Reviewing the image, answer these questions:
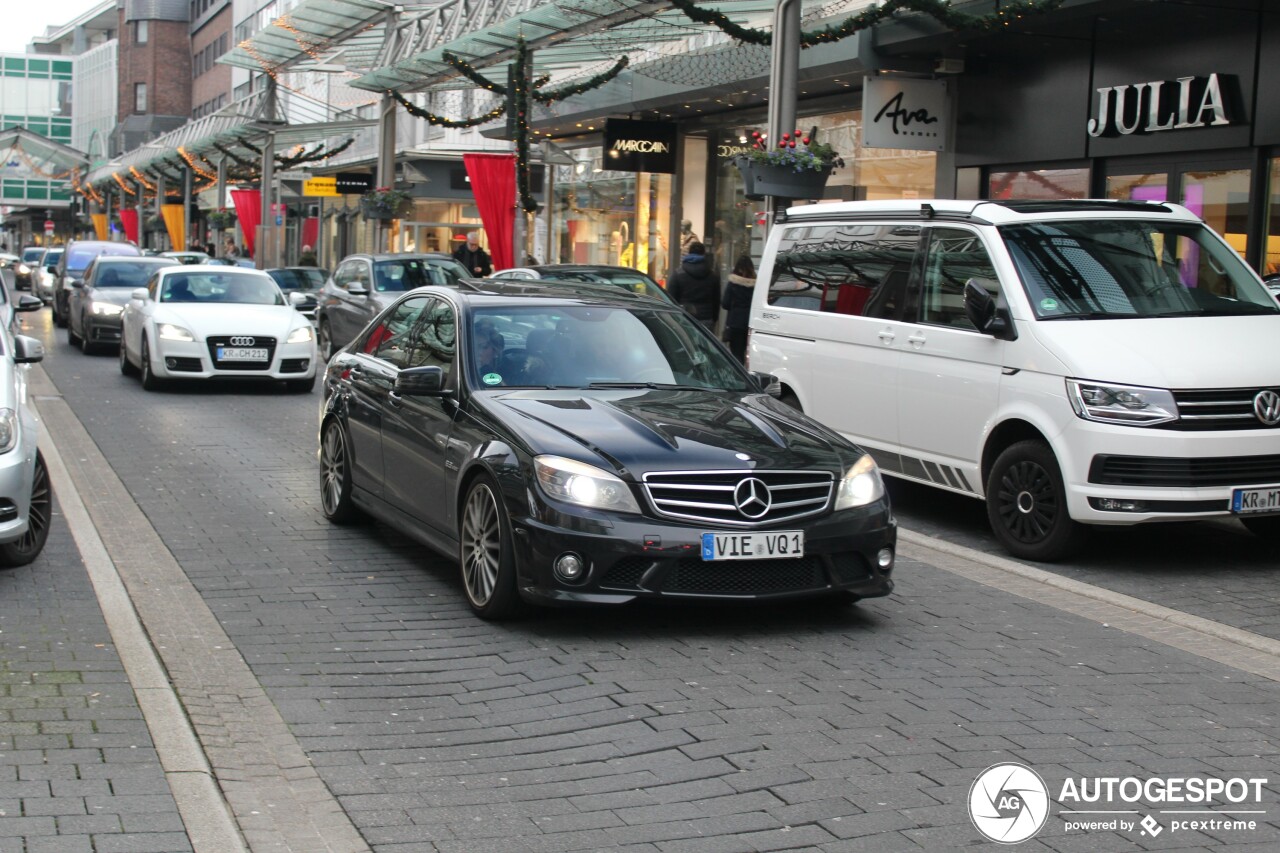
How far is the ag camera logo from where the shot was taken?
4.68 meters

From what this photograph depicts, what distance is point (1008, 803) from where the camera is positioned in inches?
193

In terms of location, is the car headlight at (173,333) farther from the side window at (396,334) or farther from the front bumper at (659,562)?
A: the front bumper at (659,562)

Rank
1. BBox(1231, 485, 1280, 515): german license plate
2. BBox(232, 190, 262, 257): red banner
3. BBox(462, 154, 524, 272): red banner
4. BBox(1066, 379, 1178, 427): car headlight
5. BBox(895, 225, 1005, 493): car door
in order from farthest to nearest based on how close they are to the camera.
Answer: BBox(232, 190, 262, 257): red banner, BBox(462, 154, 524, 272): red banner, BBox(895, 225, 1005, 493): car door, BBox(1231, 485, 1280, 515): german license plate, BBox(1066, 379, 1178, 427): car headlight

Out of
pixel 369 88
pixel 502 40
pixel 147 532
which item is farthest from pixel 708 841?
pixel 369 88

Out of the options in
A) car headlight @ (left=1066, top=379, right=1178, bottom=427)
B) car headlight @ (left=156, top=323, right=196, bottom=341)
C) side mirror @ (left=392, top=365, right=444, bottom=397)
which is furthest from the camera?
car headlight @ (left=156, top=323, right=196, bottom=341)

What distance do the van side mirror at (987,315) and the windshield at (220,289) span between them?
40.0ft

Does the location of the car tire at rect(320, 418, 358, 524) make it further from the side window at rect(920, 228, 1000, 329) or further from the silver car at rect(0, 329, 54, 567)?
the side window at rect(920, 228, 1000, 329)

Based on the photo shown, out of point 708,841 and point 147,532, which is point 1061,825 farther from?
point 147,532

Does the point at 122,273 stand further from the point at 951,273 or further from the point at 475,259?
the point at 951,273

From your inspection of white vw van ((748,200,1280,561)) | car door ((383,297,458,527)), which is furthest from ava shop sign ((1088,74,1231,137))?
car door ((383,297,458,527))

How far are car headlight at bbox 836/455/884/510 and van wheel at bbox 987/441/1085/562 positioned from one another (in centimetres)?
193

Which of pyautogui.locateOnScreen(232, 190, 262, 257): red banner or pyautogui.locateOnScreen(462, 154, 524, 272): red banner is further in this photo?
pyautogui.locateOnScreen(232, 190, 262, 257): red banner

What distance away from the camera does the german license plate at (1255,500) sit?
8617 mm

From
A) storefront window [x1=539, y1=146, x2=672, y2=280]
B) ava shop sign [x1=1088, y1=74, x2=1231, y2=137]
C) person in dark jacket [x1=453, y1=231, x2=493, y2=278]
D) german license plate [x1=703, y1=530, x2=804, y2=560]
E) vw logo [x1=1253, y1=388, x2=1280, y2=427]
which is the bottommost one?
german license plate [x1=703, y1=530, x2=804, y2=560]
